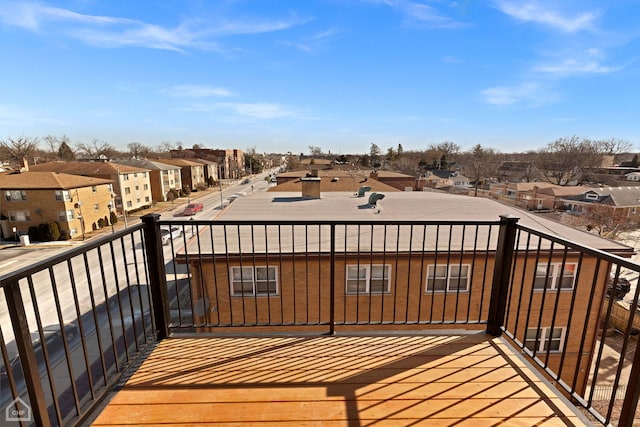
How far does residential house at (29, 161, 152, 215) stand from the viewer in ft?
98.3

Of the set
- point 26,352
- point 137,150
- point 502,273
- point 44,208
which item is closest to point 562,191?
point 502,273

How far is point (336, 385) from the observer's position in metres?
2.21

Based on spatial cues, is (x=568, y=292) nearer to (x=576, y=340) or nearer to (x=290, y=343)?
(x=576, y=340)

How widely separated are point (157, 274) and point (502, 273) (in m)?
3.02

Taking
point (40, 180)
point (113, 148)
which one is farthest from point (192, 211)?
point (113, 148)

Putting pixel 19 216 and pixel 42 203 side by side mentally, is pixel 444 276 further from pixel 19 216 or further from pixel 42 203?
pixel 19 216

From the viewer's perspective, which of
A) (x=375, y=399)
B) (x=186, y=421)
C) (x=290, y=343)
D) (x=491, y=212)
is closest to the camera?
(x=186, y=421)

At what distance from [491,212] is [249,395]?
34.7ft

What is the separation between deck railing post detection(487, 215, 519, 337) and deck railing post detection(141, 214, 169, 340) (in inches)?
114

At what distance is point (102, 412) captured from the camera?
195 cm

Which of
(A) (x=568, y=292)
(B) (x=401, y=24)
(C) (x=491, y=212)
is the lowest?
(A) (x=568, y=292)

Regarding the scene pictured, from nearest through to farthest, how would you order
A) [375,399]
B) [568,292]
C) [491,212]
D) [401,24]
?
[375,399] → [568,292] → [401,24] → [491,212]

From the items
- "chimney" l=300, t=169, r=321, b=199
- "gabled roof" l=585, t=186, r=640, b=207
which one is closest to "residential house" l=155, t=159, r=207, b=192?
"chimney" l=300, t=169, r=321, b=199

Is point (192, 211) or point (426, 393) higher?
point (426, 393)
